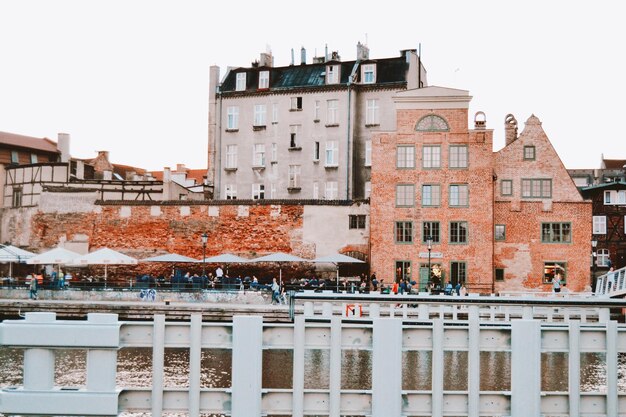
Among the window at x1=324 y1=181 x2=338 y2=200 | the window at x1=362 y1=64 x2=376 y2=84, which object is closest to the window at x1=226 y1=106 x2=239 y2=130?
the window at x1=324 y1=181 x2=338 y2=200

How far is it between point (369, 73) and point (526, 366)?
42.1m

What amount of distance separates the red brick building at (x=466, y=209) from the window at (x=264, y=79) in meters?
12.6

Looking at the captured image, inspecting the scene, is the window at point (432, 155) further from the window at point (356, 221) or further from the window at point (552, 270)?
the window at point (552, 270)

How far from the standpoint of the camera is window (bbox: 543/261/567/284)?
3872 centimetres

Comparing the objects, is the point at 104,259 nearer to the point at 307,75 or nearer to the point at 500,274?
the point at 500,274

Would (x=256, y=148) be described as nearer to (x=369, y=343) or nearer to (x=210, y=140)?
(x=210, y=140)

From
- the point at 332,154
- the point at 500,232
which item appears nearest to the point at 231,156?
the point at 332,154

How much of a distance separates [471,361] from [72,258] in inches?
1175

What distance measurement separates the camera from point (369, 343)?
21.1 feet

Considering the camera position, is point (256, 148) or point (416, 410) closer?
point (416, 410)

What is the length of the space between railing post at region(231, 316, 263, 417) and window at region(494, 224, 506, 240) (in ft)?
114

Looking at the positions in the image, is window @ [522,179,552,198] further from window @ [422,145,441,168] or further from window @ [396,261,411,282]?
window @ [396,261,411,282]

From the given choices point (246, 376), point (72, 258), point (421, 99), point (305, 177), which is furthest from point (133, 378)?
point (305, 177)

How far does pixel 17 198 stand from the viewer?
47.0 meters
